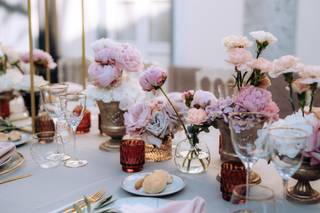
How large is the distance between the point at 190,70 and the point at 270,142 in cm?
254

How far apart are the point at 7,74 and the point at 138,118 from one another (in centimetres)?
66

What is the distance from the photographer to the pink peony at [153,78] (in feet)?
3.93

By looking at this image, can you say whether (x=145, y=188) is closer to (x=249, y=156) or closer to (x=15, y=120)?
(x=249, y=156)

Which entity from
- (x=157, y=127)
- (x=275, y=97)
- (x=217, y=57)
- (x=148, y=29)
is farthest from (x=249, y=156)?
(x=148, y=29)

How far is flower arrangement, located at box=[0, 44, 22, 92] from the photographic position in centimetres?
167

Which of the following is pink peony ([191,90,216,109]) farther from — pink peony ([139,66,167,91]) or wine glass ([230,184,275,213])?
wine glass ([230,184,275,213])

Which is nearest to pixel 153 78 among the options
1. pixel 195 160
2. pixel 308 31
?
pixel 195 160

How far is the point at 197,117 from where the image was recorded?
3.74ft

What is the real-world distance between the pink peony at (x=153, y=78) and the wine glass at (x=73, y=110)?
21 centimetres

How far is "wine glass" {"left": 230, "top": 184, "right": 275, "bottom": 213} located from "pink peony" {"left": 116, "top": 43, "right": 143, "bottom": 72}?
0.66 metres

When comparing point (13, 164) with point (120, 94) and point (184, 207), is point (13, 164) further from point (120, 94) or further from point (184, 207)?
point (184, 207)

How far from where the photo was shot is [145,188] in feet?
3.46

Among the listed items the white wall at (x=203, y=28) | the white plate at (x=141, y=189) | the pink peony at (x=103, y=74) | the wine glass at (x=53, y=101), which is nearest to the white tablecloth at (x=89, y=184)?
the white plate at (x=141, y=189)

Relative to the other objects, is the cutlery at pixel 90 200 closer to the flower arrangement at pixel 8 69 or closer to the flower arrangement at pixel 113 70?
the flower arrangement at pixel 113 70
